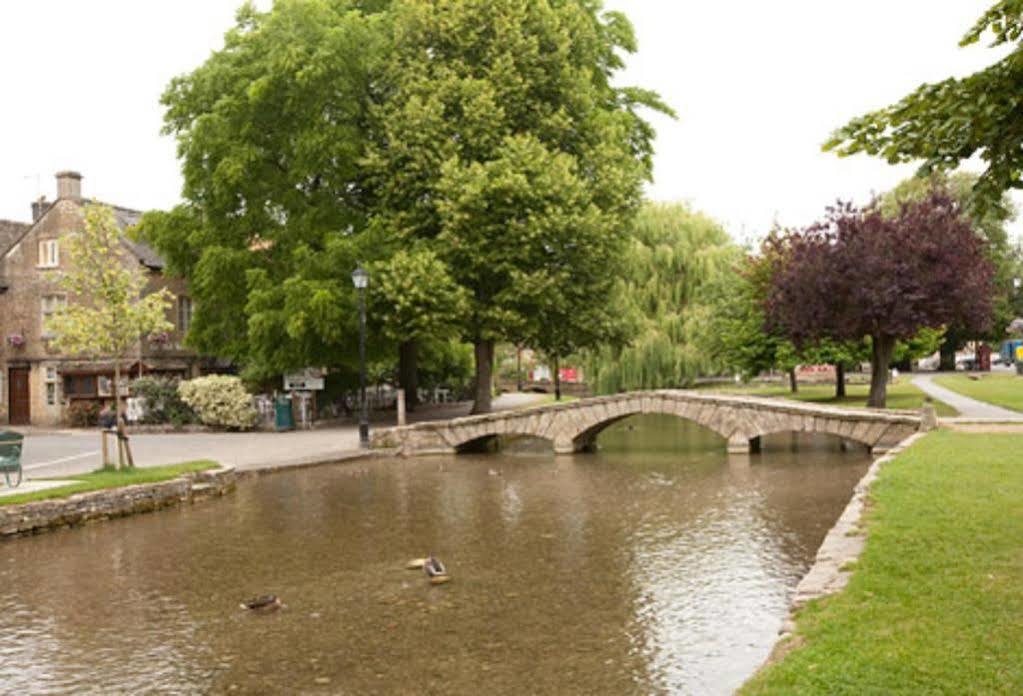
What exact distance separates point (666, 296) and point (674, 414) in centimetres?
1731

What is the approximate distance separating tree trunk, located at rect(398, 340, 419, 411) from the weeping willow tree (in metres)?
8.27

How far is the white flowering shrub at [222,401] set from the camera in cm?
3447

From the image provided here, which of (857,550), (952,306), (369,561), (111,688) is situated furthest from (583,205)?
(111,688)

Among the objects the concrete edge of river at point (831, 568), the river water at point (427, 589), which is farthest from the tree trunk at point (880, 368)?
the concrete edge of river at point (831, 568)

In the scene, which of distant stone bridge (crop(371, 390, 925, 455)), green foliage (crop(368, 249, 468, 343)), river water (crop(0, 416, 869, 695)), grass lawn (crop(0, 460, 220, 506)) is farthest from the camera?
green foliage (crop(368, 249, 468, 343))

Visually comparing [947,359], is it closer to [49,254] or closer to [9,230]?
[49,254]

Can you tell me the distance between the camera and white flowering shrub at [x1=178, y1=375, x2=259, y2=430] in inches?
1357

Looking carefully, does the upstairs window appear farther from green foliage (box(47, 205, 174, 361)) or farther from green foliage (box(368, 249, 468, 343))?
green foliage (box(47, 205, 174, 361))

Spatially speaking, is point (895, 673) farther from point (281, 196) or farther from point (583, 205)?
point (281, 196)

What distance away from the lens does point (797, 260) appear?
3216cm

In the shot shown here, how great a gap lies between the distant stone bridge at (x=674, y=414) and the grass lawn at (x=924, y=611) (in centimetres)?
1110

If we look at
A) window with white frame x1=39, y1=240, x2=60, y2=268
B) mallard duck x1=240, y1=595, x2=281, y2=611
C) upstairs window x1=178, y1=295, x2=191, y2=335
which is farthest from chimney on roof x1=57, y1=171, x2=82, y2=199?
mallard duck x1=240, y1=595, x2=281, y2=611

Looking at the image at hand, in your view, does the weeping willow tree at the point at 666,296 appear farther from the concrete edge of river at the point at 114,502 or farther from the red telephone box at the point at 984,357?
the red telephone box at the point at 984,357

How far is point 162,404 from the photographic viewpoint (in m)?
35.8
